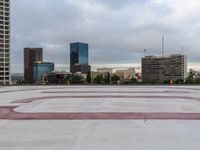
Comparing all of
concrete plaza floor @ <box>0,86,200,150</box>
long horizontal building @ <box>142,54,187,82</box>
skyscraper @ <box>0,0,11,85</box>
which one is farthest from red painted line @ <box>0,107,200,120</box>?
long horizontal building @ <box>142,54,187,82</box>

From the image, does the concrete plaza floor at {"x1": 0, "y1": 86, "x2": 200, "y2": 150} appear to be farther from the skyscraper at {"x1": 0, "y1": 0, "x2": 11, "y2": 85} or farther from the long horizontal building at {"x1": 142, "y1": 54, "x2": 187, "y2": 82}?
the long horizontal building at {"x1": 142, "y1": 54, "x2": 187, "y2": 82}

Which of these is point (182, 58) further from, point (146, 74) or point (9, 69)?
point (9, 69)

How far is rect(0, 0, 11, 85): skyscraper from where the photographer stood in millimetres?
125050

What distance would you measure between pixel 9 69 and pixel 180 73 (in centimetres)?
7440

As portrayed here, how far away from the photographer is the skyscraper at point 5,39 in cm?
12505

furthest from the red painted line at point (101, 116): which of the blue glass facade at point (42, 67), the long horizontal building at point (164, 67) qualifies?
the blue glass facade at point (42, 67)

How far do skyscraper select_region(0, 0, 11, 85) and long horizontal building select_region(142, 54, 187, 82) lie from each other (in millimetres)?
58596
